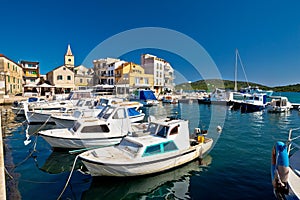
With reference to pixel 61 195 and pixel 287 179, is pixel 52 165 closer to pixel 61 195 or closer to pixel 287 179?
pixel 61 195

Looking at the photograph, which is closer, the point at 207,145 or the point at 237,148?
the point at 207,145

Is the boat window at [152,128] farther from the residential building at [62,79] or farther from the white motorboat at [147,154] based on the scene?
the residential building at [62,79]

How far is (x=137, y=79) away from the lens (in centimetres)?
5894

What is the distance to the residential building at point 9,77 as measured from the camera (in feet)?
139

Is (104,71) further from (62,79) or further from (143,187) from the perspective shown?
(143,187)

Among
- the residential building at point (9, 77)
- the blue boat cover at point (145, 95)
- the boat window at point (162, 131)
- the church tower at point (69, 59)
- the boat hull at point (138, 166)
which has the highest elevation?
the church tower at point (69, 59)

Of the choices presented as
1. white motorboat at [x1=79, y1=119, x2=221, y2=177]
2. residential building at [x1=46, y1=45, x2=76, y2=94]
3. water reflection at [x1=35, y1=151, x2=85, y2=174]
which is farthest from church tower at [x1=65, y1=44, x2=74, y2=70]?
white motorboat at [x1=79, y1=119, x2=221, y2=177]

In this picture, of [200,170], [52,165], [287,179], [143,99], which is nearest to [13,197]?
[52,165]

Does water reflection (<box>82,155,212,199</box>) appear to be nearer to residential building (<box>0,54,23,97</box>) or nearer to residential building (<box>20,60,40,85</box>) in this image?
residential building (<box>0,54,23,97</box>)

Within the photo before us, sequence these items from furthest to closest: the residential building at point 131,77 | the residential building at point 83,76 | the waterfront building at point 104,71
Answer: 1. the waterfront building at point 104,71
2. the residential building at point 83,76
3. the residential building at point 131,77

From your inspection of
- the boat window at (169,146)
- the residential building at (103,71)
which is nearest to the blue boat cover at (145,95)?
the residential building at (103,71)

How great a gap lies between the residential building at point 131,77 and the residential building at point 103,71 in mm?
3641

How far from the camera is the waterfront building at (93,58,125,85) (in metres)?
62.8

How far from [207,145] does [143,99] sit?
32.5m
